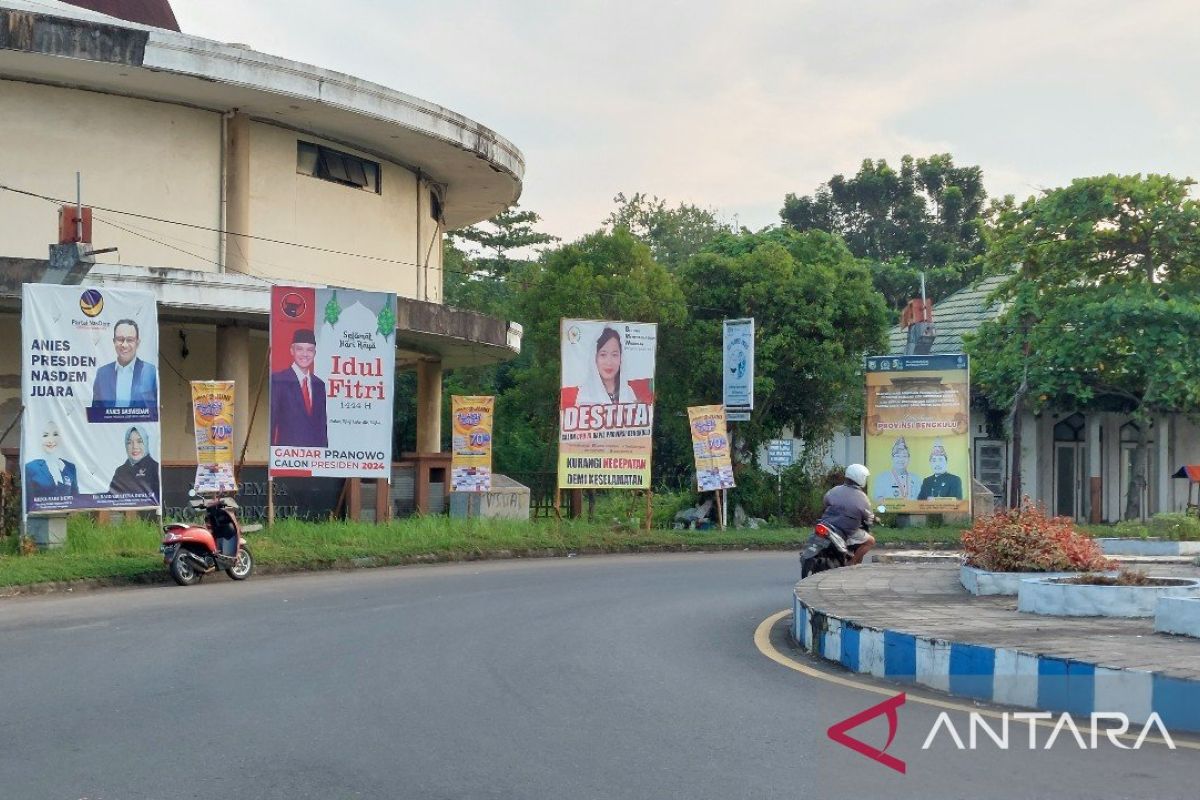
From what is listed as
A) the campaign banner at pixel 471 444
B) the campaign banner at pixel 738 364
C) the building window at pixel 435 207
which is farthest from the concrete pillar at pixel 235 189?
the campaign banner at pixel 738 364

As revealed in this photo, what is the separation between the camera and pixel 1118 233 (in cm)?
3092

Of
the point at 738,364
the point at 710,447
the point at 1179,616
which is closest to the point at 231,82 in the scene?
the point at 710,447

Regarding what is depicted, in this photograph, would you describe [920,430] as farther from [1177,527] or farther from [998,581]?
[998,581]

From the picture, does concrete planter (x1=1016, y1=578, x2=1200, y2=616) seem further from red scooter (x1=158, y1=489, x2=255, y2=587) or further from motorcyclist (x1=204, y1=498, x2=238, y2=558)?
motorcyclist (x1=204, y1=498, x2=238, y2=558)

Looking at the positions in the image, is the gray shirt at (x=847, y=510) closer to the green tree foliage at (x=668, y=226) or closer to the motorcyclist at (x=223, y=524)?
the motorcyclist at (x=223, y=524)

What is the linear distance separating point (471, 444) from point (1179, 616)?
667 inches

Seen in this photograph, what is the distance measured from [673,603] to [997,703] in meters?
6.98

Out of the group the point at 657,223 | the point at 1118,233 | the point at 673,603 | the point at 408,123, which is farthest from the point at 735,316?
the point at 657,223

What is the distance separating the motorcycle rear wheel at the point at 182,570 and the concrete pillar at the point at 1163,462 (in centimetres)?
2556

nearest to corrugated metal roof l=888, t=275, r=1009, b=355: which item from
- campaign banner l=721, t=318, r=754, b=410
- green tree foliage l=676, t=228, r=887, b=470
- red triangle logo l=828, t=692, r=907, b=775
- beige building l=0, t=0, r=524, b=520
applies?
green tree foliage l=676, t=228, r=887, b=470

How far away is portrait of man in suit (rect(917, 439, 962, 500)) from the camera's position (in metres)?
30.0

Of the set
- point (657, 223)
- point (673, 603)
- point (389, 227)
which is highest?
point (657, 223)

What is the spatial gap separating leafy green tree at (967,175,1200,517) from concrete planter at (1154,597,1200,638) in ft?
71.8

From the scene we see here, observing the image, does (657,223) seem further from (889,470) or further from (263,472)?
(263,472)
